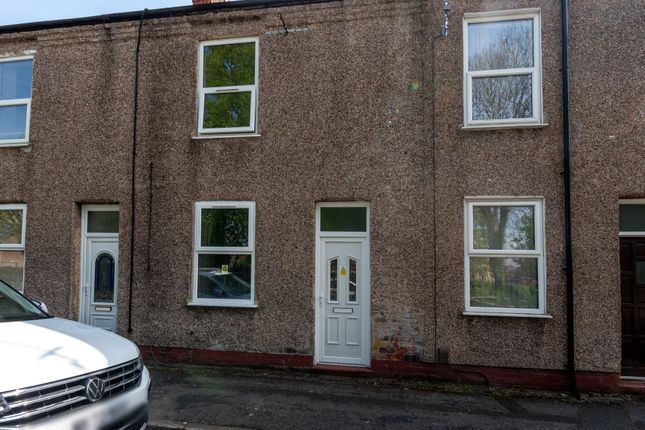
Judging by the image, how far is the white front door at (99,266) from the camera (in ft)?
25.6

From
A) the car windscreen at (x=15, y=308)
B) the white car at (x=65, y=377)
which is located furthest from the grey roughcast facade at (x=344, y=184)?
the white car at (x=65, y=377)

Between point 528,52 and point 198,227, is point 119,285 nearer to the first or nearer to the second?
point 198,227

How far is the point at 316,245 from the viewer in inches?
278

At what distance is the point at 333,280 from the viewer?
711cm

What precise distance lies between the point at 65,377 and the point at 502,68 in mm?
6439

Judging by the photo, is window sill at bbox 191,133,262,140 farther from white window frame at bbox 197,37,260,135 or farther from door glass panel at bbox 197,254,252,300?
door glass panel at bbox 197,254,252,300

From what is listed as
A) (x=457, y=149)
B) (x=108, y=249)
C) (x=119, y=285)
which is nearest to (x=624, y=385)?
(x=457, y=149)

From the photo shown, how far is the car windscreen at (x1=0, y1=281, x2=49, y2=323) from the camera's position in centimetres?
396

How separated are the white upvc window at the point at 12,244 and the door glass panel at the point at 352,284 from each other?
18.1 ft

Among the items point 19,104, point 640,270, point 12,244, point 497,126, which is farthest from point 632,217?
point 19,104

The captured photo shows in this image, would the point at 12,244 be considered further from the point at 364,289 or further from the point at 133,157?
the point at 364,289

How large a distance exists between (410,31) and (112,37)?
4.89 meters

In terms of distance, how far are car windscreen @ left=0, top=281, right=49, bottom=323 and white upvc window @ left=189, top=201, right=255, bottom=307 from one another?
2976mm

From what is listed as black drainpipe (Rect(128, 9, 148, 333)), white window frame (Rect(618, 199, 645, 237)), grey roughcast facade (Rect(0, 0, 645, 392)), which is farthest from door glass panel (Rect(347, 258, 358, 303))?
white window frame (Rect(618, 199, 645, 237))
